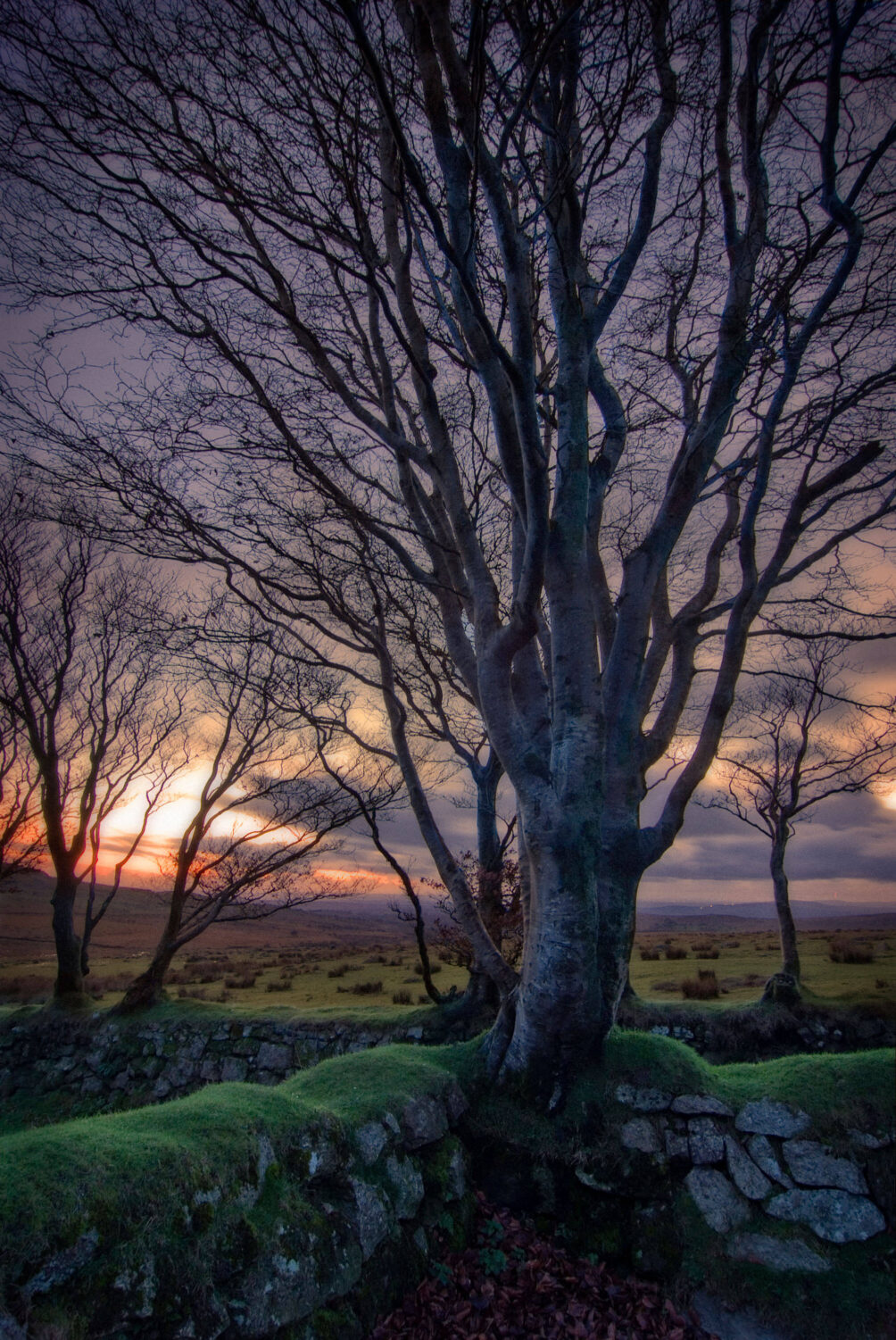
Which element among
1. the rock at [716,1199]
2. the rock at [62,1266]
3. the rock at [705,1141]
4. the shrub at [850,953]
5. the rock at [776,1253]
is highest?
the rock at [62,1266]

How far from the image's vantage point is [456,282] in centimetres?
519

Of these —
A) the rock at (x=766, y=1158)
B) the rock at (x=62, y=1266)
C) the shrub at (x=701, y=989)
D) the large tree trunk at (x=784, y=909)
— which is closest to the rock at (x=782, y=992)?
the large tree trunk at (x=784, y=909)

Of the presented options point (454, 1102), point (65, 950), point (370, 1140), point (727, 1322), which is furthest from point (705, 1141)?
point (65, 950)

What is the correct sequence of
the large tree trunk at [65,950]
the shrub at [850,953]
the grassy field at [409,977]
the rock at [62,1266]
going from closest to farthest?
1. the rock at [62,1266]
2. the large tree trunk at [65,950]
3. the grassy field at [409,977]
4. the shrub at [850,953]

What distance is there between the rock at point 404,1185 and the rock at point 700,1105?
2015mm

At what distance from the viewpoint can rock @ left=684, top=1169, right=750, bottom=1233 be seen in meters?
4.08

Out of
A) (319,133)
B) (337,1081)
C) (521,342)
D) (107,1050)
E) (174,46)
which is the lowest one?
(107,1050)

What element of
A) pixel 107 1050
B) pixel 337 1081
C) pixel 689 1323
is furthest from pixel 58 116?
pixel 107 1050

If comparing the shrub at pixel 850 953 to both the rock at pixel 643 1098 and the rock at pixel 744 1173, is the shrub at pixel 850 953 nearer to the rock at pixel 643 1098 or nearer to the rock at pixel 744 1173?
the rock at pixel 744 1173

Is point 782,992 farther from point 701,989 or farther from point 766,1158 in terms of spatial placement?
point 766,1158

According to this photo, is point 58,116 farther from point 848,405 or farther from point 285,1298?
point 285,1298

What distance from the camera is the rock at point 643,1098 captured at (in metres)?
4.63

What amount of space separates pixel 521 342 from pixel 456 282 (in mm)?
1281

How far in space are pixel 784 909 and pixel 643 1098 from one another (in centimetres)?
1210
